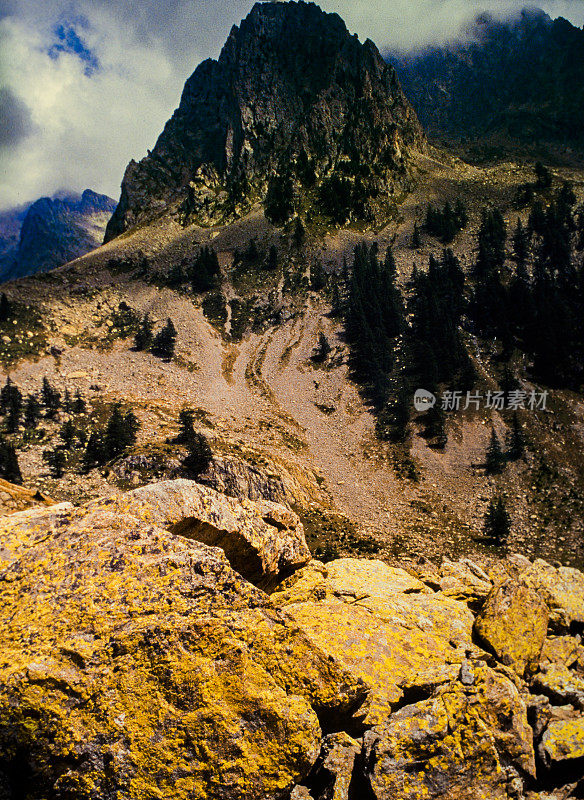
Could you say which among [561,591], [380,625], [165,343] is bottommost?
[561,591]

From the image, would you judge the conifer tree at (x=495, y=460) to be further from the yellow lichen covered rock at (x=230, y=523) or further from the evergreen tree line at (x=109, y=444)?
the yellow lichen covered rock at (x=230, y=523)

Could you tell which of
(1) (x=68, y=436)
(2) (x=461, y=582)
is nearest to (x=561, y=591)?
(2) (x=461, y=582)

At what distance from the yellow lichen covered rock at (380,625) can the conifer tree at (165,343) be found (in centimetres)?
6919

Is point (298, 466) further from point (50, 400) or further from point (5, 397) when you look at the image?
point (5, 397)

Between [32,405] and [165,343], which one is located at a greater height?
[165,343]

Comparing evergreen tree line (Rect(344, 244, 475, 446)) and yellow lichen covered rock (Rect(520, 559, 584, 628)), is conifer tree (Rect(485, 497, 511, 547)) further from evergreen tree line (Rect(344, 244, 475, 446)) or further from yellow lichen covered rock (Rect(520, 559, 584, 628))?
yellow lichen covered rock (Rect(520, 559, 584, 628))

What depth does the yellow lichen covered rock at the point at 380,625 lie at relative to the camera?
6168 millimetres

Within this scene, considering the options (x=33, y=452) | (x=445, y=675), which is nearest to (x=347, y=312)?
(x=33, y=452)

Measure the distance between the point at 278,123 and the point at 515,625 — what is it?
159519mm

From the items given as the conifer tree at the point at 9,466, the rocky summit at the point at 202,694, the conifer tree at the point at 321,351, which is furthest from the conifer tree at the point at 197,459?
the conifer tree at the point at 321,351

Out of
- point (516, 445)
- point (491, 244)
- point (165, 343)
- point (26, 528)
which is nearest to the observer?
point (26, 528)

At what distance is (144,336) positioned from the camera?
76312mm

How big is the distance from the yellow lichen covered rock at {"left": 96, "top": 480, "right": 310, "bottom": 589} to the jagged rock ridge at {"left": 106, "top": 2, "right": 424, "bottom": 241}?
13114cm

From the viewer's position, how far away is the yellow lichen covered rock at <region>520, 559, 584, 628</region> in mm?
9023
